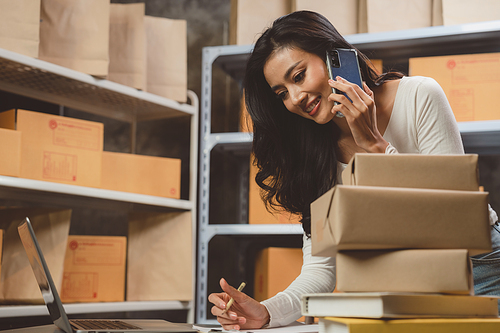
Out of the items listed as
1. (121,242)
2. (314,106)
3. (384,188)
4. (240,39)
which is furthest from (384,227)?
(240,39)

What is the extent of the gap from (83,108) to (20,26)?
1.66ft

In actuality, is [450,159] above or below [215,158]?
below

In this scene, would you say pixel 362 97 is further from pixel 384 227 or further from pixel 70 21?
pixel 70 21

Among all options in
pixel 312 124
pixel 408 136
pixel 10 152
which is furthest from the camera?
pixel 10 152

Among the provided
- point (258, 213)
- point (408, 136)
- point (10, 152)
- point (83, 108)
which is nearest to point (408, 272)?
point (408, 136)

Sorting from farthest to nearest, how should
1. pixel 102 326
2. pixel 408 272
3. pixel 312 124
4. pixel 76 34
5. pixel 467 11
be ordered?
pixel 467 11 → pixel 76 34 → pixel 312 124 → pixel 102 326 → pixel 408 272

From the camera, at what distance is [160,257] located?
184 cm

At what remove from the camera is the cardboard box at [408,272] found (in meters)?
0.55

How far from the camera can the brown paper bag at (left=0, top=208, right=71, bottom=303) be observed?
1.46 metres

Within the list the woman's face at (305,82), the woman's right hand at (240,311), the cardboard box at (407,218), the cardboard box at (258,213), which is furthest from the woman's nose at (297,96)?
the cardboard box at (258,213)

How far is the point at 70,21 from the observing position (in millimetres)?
1579

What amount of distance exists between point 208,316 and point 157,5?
1519 millimetres

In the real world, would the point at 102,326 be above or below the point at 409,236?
below

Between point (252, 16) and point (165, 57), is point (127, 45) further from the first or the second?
point (252, 16)
